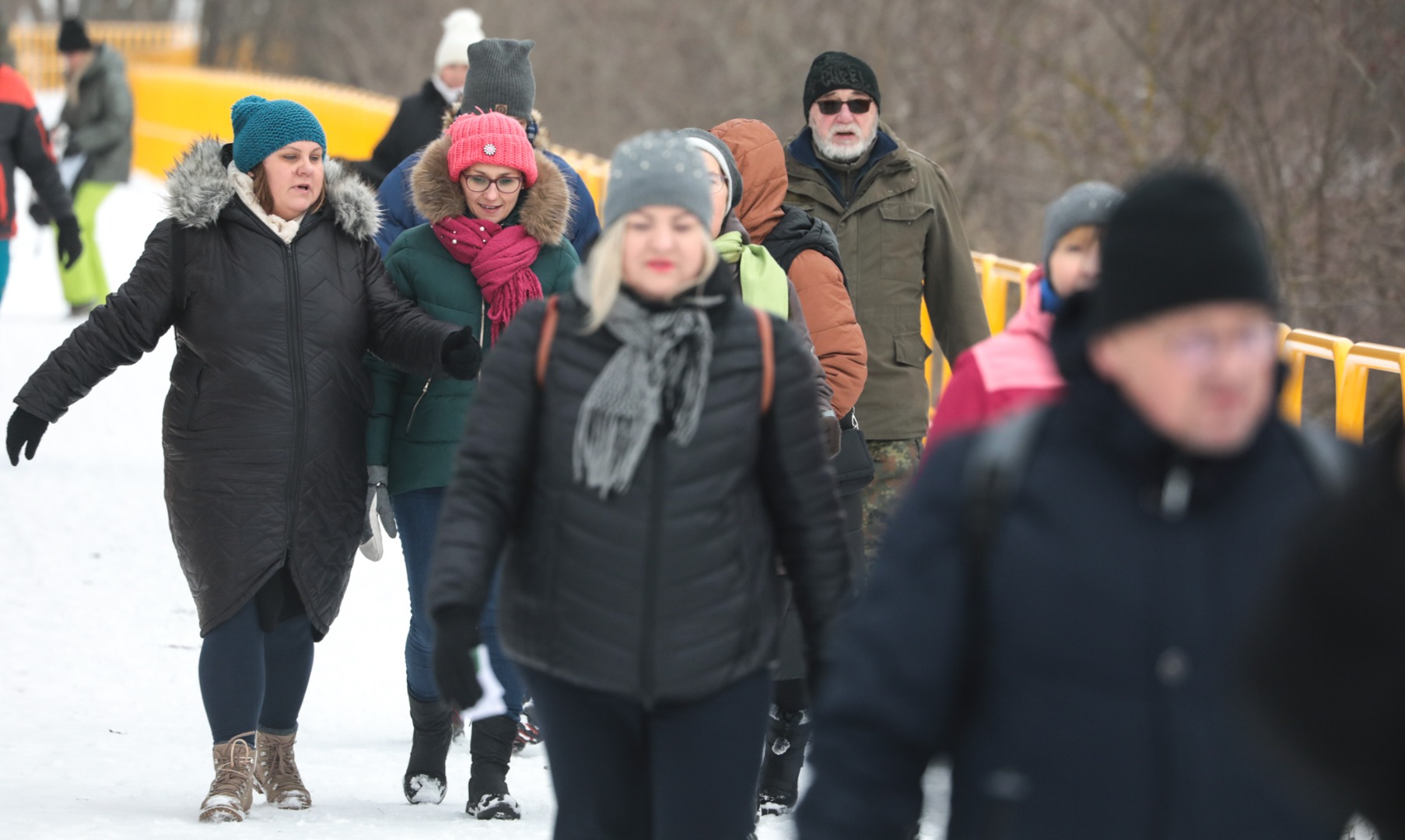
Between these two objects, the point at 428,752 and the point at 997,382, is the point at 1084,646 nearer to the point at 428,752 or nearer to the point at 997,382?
the point at 997,382

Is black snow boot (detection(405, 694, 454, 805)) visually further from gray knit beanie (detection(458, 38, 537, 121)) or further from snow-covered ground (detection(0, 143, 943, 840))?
gray knit beanie (detection(458, 38, 537, 121))

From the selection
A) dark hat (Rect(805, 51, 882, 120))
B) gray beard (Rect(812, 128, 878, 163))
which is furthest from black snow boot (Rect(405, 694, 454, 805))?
dark hat (Rect(805, 51, 882, 120))

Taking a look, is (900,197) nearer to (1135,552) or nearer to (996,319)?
(996,319)

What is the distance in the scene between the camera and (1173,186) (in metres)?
2.08

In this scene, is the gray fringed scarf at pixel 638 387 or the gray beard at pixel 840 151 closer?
the gray fringed scarf at pixel 638 387

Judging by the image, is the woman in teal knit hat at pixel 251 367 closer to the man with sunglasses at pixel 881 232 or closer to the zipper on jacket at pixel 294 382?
the zipper on jacket at pixel 294 382

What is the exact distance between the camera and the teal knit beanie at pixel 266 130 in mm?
5164

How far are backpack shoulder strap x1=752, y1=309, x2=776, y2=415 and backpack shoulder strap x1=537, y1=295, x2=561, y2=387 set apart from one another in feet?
1.09

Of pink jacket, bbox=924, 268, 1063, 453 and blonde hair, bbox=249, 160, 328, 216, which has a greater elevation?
blonde hair, bbox=249, 160, 328, 216

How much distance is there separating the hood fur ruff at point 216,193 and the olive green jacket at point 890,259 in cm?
128

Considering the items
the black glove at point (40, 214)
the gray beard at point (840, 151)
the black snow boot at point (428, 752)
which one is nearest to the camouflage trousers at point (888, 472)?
the gray beard at point (840, 151)

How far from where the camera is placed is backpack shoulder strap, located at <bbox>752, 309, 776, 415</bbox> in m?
3.38

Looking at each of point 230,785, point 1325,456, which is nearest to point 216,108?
Result: point 230,785

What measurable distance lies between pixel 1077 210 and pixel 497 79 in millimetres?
3139
